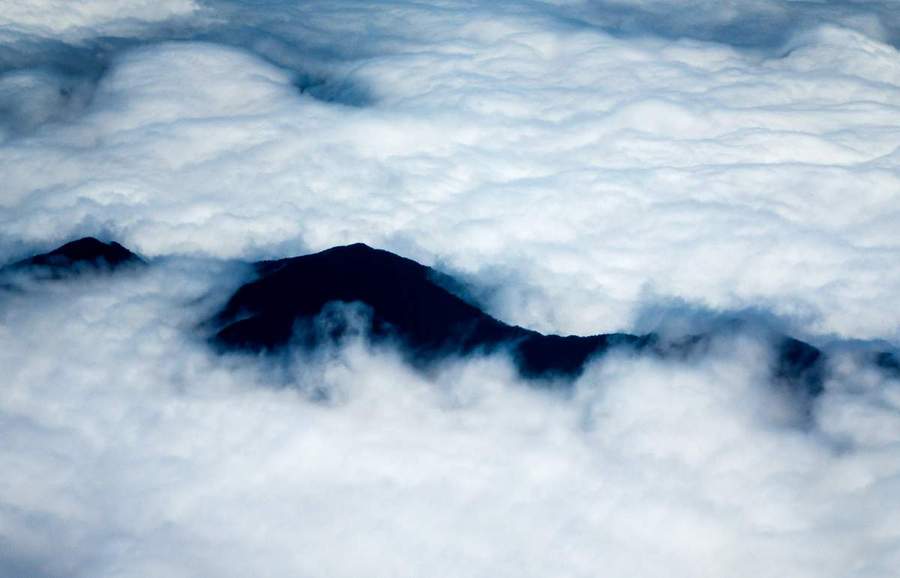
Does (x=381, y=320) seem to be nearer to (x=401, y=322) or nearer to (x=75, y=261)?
(x=401, y=322)

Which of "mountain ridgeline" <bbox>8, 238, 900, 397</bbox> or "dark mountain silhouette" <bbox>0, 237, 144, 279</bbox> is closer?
"mountain ridgeline" <bbox>8, 238, 900, 397</bbox>

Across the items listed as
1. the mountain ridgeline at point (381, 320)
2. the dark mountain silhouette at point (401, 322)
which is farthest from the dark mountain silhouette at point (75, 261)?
the dark mountain silhouette at point (401, 322)

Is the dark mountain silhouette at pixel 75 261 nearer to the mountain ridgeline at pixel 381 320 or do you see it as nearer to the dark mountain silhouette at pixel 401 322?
the mountain ridgeline at pixel 381 320

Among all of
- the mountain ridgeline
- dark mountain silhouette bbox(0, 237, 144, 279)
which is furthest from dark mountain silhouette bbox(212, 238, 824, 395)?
dark mountain silhouette bbox(0, 237, 144, 279)

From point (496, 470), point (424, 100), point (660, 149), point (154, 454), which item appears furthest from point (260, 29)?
point (496, 470)

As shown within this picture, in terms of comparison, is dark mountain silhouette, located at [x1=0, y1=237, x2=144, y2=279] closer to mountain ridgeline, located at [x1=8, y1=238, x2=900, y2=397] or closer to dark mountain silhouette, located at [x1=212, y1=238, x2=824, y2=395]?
mountain ridgeline, located at [x1=8, y1=238, x2=900, y2=397]

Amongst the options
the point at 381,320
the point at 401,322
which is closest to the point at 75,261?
the point at 381,320
